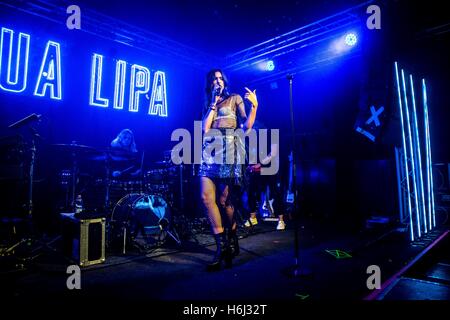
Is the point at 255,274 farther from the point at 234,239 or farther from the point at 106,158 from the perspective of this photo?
the point at 106,158

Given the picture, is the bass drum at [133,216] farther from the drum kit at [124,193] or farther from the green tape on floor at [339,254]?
the green tape on floor at [339,254]

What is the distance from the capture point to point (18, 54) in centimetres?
568

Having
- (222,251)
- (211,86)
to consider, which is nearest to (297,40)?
(211,86)

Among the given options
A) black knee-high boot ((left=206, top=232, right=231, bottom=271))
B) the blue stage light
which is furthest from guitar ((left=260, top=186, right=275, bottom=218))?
black knee-high boot ((left=206, top=232, right=231, bottom=271))

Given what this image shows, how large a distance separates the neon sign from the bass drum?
385 cm

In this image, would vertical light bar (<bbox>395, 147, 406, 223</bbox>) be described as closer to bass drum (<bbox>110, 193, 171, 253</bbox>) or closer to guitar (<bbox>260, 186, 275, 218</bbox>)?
guitar (<bbox>260, 186, 275, 218</bbox>)

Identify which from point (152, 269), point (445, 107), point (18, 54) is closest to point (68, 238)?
point (152, 269)

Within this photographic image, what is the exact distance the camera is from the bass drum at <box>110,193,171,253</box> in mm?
4035

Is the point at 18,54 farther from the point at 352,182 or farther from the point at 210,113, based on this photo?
the point at 352,182

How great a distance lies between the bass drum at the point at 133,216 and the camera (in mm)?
4035

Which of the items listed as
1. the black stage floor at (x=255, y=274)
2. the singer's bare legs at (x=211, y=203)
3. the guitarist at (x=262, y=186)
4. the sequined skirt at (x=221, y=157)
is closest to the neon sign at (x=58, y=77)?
the guitarist at (x=262, y=186)

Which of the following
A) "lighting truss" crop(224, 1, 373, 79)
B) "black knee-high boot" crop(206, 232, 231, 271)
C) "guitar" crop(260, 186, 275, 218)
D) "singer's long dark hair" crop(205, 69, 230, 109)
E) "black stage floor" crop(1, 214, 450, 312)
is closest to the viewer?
"black stage floor" crop(1, 214, 450, 312)

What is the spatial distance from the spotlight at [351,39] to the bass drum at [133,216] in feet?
18.8
